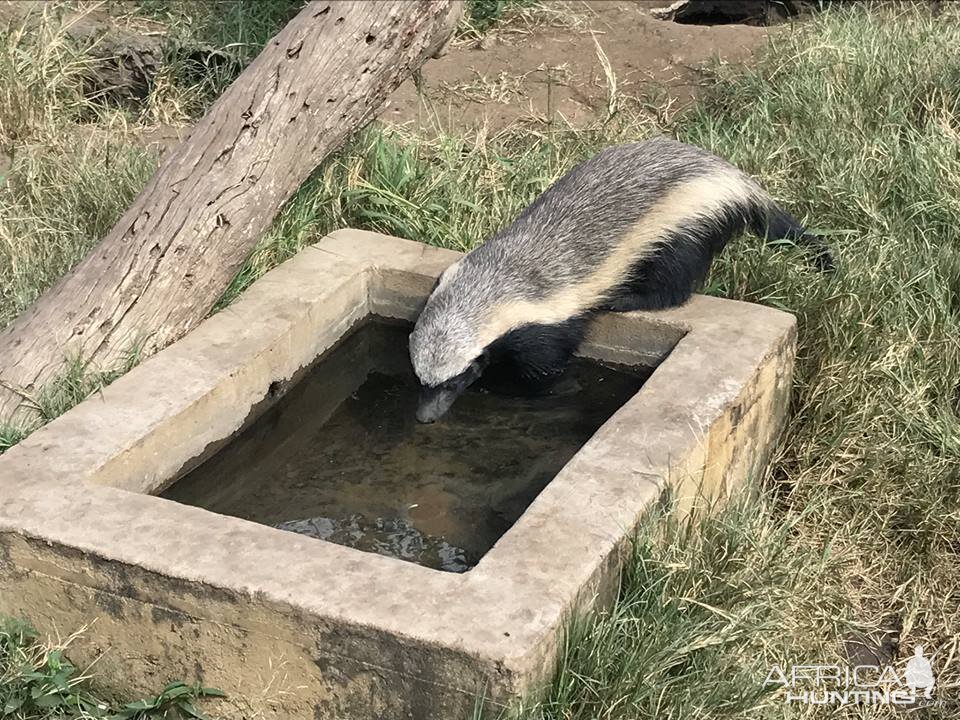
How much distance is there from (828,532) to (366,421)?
1589 mm

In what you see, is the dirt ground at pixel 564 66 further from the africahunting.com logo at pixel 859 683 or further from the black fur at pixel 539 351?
the africahunting.com logo at pixel 859 683

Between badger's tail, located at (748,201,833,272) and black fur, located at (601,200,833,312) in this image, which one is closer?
black fur, located at (601,200,833,312)

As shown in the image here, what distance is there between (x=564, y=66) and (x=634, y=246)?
267 cm

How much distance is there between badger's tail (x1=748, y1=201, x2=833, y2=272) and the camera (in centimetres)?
467

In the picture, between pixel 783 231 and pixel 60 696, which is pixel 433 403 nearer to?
pixel 783 231

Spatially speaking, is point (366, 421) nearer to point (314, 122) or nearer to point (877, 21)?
point (314, 122)

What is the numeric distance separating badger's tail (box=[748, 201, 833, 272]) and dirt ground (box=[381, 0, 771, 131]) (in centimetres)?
173

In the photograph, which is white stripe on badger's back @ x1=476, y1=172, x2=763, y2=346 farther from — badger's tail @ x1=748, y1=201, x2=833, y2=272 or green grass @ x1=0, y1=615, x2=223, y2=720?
green grass @ x1=0, y1=615, x2=223, y2=720

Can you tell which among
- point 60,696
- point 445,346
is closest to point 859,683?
point 445,346

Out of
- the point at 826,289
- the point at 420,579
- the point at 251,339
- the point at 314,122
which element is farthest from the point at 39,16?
the point at 420,579

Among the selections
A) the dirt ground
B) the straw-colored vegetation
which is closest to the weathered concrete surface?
the straw-colored vegetation

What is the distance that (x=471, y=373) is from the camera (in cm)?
439

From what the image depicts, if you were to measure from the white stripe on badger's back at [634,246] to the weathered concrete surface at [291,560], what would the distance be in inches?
21.2

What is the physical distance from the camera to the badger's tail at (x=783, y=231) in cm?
467
